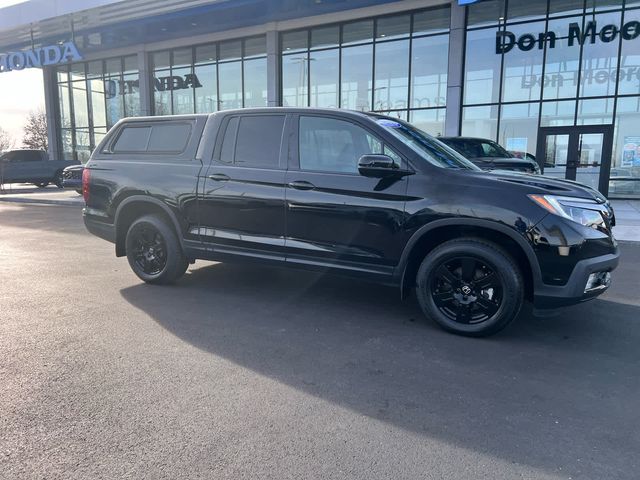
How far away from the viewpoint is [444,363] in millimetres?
3641

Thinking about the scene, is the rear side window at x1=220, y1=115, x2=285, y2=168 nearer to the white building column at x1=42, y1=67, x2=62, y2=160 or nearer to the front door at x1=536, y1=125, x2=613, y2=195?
the front door at x1=536, y1=125, x2=613, y2=195

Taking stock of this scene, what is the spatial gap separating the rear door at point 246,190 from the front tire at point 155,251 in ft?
1.55

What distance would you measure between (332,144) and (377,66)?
15273 millimetres

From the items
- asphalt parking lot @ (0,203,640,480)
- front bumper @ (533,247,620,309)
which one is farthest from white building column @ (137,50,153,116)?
front bumper @ (533,247,620,309)

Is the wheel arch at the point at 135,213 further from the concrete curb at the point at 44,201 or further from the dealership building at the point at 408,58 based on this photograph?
the dealership building at the point at 408,58

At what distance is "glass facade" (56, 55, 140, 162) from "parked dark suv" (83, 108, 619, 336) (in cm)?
2077

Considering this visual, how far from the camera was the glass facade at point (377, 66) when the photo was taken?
17.6 m

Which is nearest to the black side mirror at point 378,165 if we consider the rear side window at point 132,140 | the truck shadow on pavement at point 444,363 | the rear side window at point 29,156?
the truck shadow on pavement at point 444,363

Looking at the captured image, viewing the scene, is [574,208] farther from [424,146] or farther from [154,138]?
[154,138]

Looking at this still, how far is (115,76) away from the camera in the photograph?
25.0m

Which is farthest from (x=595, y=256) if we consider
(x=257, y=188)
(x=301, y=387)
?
(x=257, y=188)

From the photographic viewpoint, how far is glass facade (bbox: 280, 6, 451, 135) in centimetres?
1758

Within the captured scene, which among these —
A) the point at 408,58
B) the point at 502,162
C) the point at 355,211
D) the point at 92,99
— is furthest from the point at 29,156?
the point at 355,211

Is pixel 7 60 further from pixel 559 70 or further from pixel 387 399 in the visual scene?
pixel 387 399
